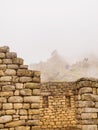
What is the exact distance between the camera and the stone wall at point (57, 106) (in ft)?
50.6

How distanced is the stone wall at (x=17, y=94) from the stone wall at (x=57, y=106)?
7637 millimetres

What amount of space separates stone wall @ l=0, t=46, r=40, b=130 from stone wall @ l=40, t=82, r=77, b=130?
7637 millimetres

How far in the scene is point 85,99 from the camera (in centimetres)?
736

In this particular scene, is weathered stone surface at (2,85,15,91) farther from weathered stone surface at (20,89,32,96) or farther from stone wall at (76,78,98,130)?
stone wall at (76,78,98,130)

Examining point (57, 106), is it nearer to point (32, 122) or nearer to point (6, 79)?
point (32, 122)

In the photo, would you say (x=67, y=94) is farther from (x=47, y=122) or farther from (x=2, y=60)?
(x=2, y=60)

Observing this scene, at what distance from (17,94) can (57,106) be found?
316 inches

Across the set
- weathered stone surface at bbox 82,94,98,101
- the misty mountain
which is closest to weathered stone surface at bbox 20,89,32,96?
weathered stone surface at bbox 82,94,98,101

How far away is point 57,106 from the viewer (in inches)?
620

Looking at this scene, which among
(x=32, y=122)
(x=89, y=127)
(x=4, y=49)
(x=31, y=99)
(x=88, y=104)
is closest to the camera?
(x=89, y=127)

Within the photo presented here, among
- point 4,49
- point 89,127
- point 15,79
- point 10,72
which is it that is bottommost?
point 89,127

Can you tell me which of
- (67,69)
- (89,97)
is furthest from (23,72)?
(67,69)

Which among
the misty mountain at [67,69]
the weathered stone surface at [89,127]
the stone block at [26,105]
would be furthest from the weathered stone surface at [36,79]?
the misty mountain at [67,69]

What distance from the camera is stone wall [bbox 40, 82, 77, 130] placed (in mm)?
15430
